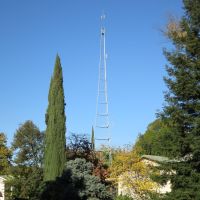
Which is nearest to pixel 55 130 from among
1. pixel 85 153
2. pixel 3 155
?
pixel 85 153

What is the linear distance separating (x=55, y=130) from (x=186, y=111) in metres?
14.9

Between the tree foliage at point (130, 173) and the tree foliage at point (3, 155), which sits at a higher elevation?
the tree foliage at point (3, 155)

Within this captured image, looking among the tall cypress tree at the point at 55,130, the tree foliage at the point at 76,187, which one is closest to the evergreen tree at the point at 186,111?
the tree foliage at the point at 76,187

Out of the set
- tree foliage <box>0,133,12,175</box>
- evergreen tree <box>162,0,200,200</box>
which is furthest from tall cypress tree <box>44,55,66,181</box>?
tree foliage <box>0,133,12,175</box>

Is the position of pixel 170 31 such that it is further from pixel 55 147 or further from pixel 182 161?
pixel 55 147

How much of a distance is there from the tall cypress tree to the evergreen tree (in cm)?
1334

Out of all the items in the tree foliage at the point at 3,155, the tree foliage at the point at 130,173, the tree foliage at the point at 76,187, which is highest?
the tree foliage at the point at 3,155

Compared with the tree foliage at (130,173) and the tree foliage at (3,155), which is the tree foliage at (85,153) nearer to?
the tree foliage at (130,173)

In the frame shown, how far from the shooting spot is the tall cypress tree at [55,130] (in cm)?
3212

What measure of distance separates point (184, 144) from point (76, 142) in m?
15.6

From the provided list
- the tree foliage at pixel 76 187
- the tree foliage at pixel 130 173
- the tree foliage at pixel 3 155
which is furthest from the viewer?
the tree foliage at pixel 3 155

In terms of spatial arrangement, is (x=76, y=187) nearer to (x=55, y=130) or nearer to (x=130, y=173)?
(x=55, y=130)

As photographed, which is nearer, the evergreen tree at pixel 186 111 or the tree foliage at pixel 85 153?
the evergreen tree at pixel 186 111

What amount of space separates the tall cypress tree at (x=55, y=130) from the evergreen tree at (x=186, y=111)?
525 inches
